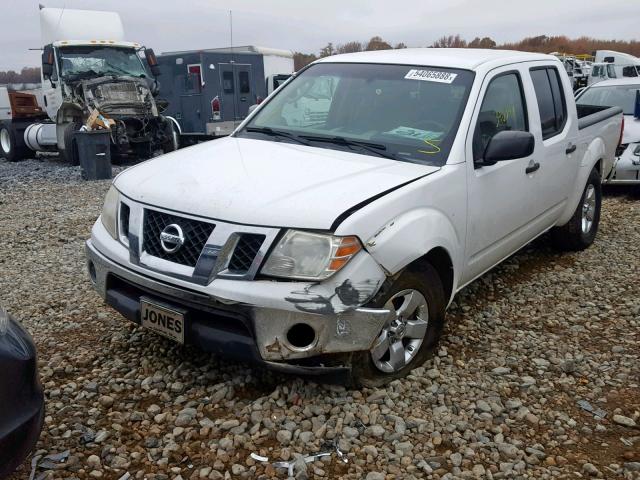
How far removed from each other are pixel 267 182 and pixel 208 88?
14.3 m

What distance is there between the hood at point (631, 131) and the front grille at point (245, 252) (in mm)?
7375

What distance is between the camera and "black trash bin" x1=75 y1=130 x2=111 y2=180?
10.8 metres

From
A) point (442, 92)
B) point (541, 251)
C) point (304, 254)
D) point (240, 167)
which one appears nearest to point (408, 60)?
point (442, 92)

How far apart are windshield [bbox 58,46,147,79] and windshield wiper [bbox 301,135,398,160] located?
10.7 m

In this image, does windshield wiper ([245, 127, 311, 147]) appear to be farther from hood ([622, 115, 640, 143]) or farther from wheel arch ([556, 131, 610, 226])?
hood ([622, 115, 640, 143])

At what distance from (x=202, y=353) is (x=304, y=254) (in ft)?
4.25

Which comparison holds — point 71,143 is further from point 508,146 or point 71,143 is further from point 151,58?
point 508,146

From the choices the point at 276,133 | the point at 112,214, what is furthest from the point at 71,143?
the point at 112,214

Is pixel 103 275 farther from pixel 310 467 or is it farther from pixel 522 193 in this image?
pixel 522 193

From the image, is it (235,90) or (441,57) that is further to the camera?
(235,90)

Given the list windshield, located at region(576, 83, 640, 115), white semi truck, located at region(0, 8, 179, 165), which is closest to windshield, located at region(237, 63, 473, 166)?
windshield, located at region(576, 83, 640, 115)

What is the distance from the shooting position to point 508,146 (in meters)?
3.51

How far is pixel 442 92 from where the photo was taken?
150 inches

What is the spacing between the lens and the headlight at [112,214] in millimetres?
3351
